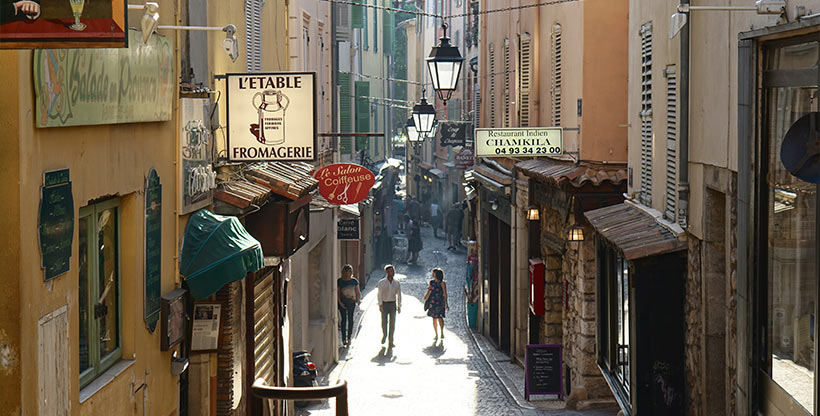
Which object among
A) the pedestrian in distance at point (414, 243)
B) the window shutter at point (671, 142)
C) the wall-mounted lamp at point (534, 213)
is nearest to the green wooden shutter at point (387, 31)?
the pedestrian in distance at point (414, 243)

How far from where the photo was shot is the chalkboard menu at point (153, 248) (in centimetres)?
866

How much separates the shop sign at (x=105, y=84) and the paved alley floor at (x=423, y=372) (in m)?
8.14

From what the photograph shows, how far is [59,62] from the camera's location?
20.7ft

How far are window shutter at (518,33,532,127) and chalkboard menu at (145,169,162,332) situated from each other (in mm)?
11858

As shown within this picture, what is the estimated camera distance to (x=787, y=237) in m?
7.02

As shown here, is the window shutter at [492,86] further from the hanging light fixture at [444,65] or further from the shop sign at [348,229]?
the hanging light fixture at [444,65]

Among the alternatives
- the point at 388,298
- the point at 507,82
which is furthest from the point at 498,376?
the point at 507,82

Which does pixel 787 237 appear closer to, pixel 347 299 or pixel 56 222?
pixel 56 222

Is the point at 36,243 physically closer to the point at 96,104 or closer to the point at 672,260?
the point at 96,104

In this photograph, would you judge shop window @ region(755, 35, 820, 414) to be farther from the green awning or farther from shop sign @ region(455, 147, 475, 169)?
shop sign @ region(455, 147, 475, 169)

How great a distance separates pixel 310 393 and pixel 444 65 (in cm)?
848

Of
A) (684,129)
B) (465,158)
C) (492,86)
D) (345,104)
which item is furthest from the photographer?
(465,158)

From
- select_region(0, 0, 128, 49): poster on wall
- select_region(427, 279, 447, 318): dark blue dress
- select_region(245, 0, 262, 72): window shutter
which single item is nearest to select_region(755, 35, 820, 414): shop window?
select_region(0, 0, 128, 49): poster on wall

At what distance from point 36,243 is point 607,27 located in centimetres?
1143
